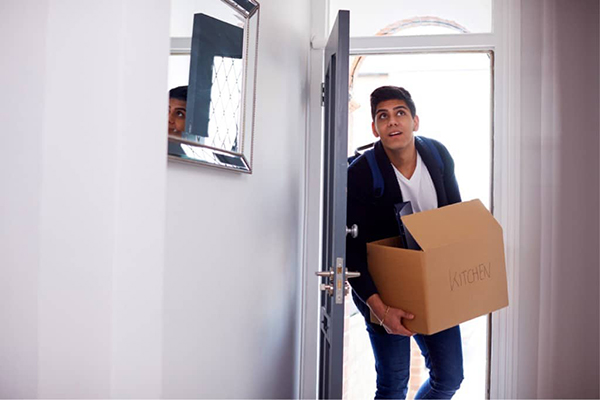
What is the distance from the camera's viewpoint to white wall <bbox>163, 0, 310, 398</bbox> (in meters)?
1.33

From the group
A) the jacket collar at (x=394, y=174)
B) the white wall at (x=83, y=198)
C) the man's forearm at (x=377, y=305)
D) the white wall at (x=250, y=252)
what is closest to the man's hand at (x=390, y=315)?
the man's forearm at (x=377, y=305)

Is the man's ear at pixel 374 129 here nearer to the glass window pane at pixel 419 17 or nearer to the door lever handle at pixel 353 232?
the glass window pane at pixel 419 17

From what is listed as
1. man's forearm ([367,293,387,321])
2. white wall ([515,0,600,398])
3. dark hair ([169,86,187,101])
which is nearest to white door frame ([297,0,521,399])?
white wall ([515,0,600,398])

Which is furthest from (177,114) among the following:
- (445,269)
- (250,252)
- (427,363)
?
(427,363)

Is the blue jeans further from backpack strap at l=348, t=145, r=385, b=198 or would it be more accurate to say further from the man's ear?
the man's ear

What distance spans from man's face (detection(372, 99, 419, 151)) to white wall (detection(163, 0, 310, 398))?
0.37 m

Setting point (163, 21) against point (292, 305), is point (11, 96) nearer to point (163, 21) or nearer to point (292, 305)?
point (163, 21)

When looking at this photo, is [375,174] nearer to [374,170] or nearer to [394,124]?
[374,170]

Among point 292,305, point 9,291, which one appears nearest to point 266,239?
point 292,305

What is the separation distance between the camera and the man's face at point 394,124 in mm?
2436

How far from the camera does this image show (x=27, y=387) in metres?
1.03

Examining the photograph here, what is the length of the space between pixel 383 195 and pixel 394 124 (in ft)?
1.26

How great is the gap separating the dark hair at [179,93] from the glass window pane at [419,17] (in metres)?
1.48

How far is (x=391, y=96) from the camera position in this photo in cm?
249
